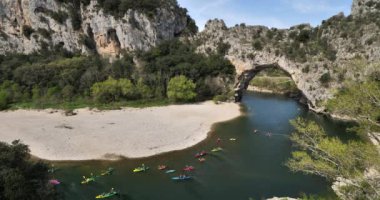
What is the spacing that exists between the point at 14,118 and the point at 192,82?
129ft

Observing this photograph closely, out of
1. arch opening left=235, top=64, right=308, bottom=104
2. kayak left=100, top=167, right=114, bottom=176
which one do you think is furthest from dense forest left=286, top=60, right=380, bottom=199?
arch opening left=235, top=64, right=308, bottom=104

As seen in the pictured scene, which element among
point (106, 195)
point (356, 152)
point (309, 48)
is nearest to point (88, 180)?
point (106, 195)

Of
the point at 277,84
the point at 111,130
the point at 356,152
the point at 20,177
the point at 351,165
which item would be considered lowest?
the point at 111,130

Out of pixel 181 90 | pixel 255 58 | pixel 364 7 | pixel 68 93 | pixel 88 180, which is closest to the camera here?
pixel 88 180

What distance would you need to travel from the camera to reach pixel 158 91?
82812 millimetres

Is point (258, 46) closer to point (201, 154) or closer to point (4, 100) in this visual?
point (201, 154)

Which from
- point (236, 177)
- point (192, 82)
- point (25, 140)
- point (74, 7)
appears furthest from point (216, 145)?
point (74, 7)

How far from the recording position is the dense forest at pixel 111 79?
8006 cm

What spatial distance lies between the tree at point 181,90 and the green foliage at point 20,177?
54.0m

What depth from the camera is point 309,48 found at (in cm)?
8006

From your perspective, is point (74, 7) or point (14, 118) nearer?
point (14, 118)

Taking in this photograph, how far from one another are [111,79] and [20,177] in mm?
61722

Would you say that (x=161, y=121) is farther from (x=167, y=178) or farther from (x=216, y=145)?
(x=167, y=178)

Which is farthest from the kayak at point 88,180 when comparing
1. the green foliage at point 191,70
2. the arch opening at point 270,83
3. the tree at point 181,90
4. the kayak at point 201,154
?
the arch opening at point 270,83
